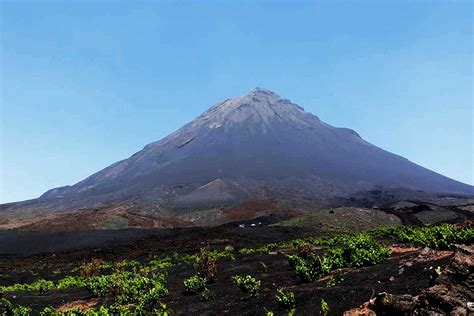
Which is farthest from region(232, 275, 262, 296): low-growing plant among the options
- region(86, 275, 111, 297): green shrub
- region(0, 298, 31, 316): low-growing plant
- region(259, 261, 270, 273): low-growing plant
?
region(0, 298, 31, 316): low-growing plant

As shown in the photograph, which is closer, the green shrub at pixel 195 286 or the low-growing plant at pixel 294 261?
the green shrub at pixel 195 286

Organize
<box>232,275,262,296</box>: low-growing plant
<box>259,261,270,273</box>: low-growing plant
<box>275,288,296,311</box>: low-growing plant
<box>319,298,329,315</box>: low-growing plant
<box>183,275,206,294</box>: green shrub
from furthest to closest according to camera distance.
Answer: <box>259,261,270,273</box>: low-growing plant
<box>183,275,206,294</box>: green shrub
<box>232,275,262,296</box>: low-growing plant
<box>275,288,296,311</box>: low-growing plant
<box>319,298,329,315</box>: low-growing plant

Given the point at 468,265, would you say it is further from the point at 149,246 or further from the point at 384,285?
the point at 149,246

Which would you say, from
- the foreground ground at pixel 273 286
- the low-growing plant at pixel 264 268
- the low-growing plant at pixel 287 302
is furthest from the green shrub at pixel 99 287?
the low-growing plant at pixel 287 302

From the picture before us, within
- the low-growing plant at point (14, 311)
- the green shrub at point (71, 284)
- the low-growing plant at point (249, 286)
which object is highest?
the low-growing plant at point (249, 286)

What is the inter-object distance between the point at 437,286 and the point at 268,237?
4555 cm

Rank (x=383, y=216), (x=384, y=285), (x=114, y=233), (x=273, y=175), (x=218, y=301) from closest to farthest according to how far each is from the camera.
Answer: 1. (x=384, y=285)
2. (x=218, y=301)
3. (x=114, y=233)
4. (x=383, y=216)
5. (x=273, y=175)

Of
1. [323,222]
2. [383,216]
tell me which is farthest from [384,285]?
[383,216]

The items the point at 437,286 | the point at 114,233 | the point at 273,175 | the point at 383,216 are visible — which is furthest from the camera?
the point at 273,175

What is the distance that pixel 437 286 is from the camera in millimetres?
9859

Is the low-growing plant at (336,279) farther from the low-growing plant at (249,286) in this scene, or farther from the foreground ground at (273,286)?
the low-growing plant at (249,286)

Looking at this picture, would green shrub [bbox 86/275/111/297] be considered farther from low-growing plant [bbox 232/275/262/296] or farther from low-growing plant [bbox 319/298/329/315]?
low-growing plant [bbox 319/298/329/315]

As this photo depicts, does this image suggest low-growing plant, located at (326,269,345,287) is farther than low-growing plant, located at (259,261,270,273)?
No

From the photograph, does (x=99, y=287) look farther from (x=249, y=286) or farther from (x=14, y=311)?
(x=249, y=286)
